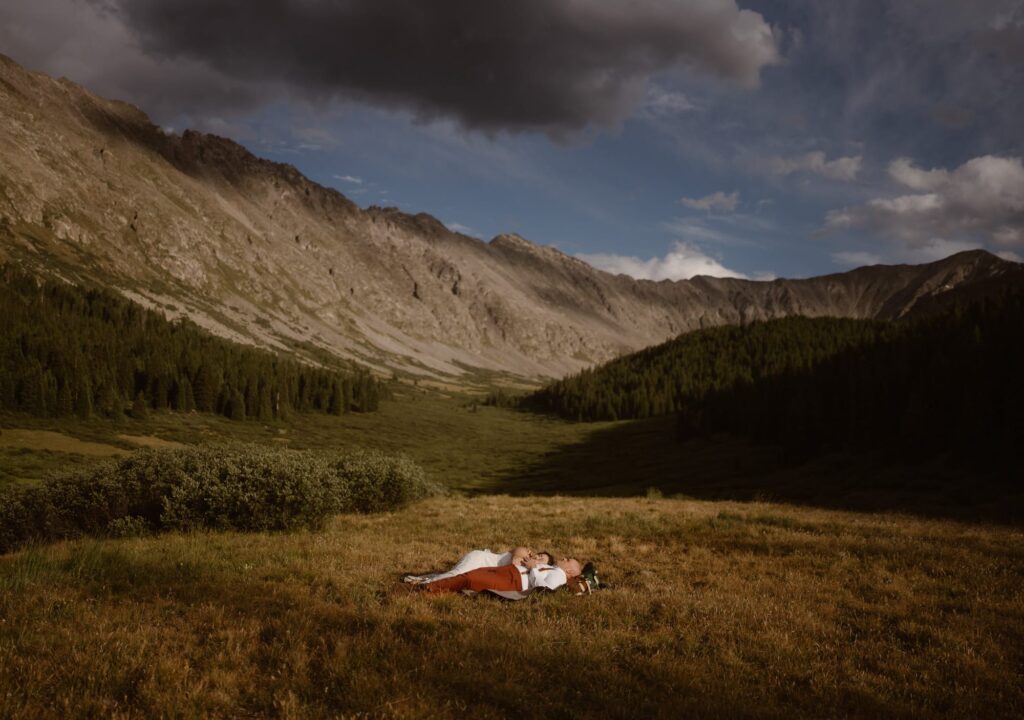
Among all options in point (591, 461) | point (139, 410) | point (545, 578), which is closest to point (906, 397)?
point (591, 461)

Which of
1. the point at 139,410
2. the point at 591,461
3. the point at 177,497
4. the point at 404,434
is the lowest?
the point at 404,434

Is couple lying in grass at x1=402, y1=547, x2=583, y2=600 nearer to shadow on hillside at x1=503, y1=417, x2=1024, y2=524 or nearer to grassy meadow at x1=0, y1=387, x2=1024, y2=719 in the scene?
grassy meadow at x1=0, y1=387, x2=1024, y2=719

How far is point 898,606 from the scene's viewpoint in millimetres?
11039

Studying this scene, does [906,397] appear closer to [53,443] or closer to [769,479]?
[769,479]

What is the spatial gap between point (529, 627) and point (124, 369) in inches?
5348

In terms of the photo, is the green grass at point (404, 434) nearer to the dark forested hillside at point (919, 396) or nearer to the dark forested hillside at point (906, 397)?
the dark forested hillside at point (906, 397)

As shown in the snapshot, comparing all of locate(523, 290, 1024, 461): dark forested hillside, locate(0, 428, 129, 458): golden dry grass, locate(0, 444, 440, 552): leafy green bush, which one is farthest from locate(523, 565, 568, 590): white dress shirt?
locate(0, 428, 129, 458): golden dry grass

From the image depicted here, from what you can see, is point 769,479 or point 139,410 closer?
point 769,479

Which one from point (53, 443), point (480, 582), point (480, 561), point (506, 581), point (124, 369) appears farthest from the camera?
point (124, 369)

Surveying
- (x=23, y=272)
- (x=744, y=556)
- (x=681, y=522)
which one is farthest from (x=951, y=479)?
(x=23, y=272)

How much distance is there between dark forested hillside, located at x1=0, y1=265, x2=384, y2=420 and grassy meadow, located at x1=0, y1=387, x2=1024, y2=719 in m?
108

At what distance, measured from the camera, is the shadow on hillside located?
36062mm

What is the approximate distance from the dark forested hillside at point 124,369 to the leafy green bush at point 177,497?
9664 centimetres

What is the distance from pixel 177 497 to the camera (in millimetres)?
19125
